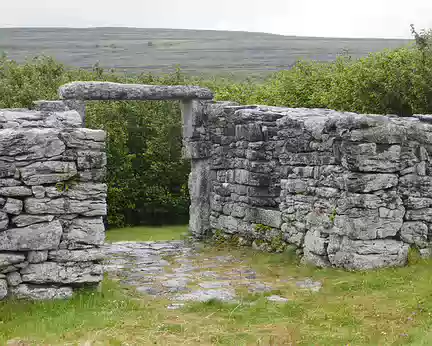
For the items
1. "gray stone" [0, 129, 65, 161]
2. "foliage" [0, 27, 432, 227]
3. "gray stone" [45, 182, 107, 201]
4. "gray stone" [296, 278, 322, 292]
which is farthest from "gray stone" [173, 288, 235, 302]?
"foliage" [0, 27, 432, 227]

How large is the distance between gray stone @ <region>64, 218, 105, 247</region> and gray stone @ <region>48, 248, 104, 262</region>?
0.38 ft

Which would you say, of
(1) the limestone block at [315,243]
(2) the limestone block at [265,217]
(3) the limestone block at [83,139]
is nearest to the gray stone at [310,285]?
(1) the limestone block at [315,243]

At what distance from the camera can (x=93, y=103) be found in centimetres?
2447

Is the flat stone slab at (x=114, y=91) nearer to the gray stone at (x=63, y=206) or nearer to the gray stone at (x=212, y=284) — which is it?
the gray stone at (x=212, y=284)

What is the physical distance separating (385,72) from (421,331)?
1231 cm

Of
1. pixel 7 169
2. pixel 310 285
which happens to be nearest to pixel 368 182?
pixel 310 285

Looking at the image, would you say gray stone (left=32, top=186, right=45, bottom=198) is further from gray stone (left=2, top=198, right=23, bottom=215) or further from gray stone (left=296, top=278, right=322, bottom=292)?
gray stone (left=296, top=278, right=322, bottom=292)

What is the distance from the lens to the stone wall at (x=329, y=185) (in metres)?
11.9

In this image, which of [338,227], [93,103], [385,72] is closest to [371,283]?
[338,227]

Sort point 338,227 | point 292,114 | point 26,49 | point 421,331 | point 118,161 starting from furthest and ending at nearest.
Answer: point 26,49 < point 118,161 < point 292,114 < point 338,227 < point 421,331

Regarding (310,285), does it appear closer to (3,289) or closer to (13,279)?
(13,279)

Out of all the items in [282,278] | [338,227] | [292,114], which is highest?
[292,114]

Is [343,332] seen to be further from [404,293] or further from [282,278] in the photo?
[282,278]

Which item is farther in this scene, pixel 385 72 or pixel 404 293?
pixel 385 72
